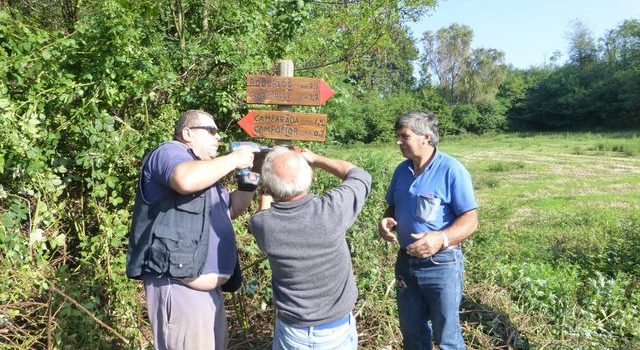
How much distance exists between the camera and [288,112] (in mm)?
3535

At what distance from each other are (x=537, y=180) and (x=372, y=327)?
A: 1285 centimetres

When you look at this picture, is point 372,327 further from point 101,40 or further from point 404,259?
point 101,40

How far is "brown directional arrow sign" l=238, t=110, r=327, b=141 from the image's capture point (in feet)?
11.5

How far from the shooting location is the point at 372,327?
13.0ft

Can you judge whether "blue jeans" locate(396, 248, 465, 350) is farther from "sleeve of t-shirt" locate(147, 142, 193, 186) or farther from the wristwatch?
"sleeve of t-shirt" locate(147, 142, 193, 186)

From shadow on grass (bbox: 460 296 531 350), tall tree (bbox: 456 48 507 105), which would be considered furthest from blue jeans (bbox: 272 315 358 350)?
A: tall tree (bbox: 456 48 507 105)

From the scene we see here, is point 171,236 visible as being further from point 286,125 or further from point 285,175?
point 286,125

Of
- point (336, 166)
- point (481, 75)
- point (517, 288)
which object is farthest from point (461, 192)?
point (481, 75)

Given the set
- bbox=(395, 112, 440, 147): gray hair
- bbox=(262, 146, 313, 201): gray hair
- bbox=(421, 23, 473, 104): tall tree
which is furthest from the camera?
bbox=(421, 23, 473, 104): tall tree

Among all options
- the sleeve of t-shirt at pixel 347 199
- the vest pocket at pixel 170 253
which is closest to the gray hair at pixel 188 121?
the vest pocket at pixel 170 253

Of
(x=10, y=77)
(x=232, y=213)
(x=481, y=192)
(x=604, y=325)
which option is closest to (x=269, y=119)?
(x=232, y=213)

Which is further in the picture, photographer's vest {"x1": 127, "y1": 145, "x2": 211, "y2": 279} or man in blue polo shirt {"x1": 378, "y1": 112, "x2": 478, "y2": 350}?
man in blue polo shirt {"x1": 378, "y1": 112, "x2": 478, "y2": 350}

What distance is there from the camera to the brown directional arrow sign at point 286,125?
→ 11.5ft

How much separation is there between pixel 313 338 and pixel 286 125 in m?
1.72
